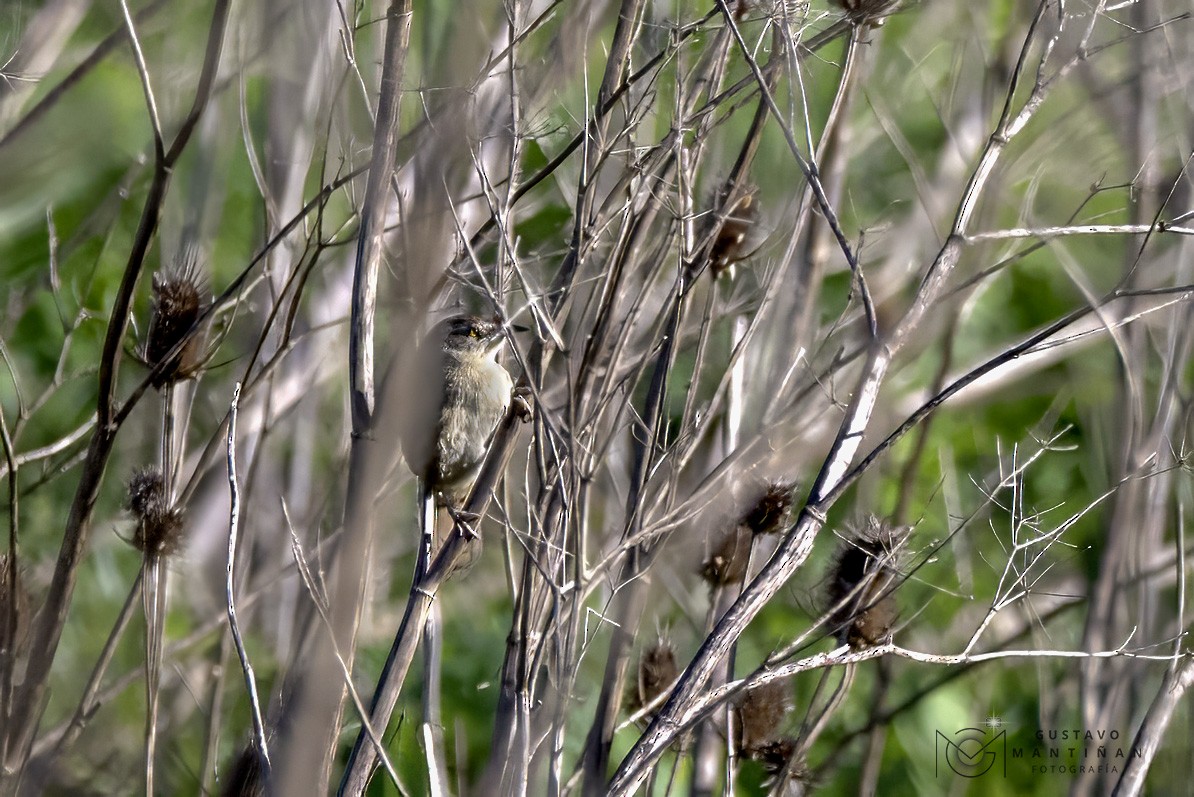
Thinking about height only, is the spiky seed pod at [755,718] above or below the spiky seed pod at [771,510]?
below

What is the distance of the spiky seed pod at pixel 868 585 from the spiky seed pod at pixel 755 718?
0.32 metres

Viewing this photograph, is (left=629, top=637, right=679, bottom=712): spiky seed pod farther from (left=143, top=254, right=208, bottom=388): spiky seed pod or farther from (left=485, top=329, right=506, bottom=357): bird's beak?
(left=143, top=254, right=208, bottom=388): spiky seed pod

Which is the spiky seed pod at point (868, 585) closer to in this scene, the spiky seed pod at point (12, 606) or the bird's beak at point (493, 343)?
the bird's beak at point (493, 343)

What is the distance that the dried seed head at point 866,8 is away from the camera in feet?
8.97

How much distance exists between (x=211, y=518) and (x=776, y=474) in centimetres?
347

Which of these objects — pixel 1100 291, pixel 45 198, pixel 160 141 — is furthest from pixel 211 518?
pixel 1100 291

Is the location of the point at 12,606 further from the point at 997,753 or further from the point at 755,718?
the point at 997,753

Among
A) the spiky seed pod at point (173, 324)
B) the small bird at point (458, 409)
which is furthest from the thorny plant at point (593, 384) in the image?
the small bird at point (458, 409)

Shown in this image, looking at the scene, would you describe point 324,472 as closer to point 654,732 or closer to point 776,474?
point 776,474

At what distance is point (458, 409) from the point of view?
155 inches

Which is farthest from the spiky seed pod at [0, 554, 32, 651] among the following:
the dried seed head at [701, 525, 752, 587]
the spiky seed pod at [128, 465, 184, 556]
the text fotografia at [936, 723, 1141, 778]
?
the text fotografia at [936, 723, 1141, 778]

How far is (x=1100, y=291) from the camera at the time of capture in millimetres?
4906

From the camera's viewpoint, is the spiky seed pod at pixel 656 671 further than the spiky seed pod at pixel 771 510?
Yes

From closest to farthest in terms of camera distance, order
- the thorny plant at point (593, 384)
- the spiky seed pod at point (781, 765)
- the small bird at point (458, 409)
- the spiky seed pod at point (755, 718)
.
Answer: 1. the thorny plant at point (593, 384)
2. the spiky seed pod at point (781, 765)
3. the spiky seed pod at point (755, 718)
4. the small bird at point (458, 409)
